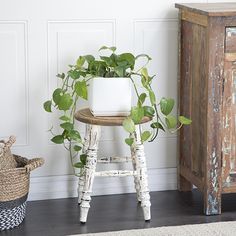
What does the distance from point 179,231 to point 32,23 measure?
3.97 ft

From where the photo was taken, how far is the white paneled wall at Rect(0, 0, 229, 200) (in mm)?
3256

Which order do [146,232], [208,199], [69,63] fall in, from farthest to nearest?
[69,63] < [208,199] < [146,232]

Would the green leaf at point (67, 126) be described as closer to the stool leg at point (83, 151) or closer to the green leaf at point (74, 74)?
the stool leg at point (83, 151)

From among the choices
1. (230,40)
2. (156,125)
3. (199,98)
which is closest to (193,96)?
(199,98)

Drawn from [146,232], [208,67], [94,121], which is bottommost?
[146,232]

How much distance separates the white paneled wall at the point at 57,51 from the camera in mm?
3256

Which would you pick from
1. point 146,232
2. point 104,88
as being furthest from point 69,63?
point 146,232

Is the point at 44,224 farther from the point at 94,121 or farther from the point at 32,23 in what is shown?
→ the point at 32,23

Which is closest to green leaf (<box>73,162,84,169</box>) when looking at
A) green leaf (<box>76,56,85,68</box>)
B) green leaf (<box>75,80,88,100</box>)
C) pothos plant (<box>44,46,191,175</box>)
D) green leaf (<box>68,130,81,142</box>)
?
pothos plant (<box>44,46,191,175</box>)

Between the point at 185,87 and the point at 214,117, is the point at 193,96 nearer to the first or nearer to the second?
the point at 185,87

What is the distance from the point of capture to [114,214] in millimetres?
3180

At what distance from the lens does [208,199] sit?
3.14 meters

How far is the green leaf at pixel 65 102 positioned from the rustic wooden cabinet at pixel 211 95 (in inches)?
24.4

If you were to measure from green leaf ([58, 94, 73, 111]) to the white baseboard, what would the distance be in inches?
19.6
